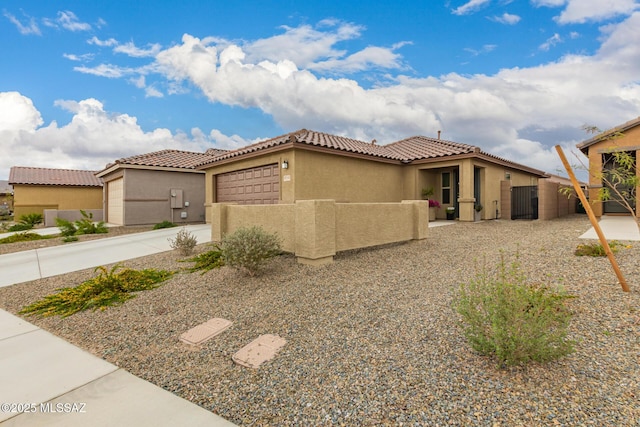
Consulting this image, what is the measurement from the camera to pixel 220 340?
171 inches

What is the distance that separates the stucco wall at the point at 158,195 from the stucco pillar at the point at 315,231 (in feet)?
45.3

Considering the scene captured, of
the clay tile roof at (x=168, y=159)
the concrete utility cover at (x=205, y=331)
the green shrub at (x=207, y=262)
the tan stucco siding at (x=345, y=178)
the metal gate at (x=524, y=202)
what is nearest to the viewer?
the concrete utility cover at (x=205, y=331)

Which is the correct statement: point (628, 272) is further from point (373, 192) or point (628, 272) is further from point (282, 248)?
point (373, 192)

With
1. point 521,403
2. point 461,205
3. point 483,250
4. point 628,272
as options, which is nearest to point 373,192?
point 461,205

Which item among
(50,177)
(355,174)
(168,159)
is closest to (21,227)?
(168,159)

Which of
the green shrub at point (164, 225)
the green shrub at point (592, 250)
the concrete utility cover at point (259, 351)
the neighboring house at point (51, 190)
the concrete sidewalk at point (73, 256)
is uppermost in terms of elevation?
the neighboring house at point (51, 190)

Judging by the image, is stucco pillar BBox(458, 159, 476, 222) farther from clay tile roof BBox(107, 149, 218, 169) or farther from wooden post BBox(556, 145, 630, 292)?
clay tile roof BBox(107, 149, 218, 169)

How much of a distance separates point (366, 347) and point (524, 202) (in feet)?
57.1

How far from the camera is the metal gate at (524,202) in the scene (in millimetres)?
17328

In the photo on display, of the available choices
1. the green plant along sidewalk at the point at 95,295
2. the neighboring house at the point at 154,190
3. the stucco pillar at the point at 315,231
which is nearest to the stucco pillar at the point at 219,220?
the green plant along sidewalk at the point at 95,295

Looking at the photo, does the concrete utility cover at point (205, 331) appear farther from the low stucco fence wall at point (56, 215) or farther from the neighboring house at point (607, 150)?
the low stucco fence wall at point (56, 215)

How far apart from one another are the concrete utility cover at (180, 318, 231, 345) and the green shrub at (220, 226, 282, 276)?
1680 millimetres

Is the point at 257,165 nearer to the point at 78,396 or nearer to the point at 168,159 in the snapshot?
the point at 168,159

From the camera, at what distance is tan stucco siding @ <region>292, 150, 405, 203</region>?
1252 cm
